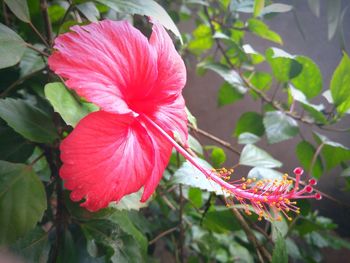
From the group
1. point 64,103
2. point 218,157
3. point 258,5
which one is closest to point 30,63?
point 64,103

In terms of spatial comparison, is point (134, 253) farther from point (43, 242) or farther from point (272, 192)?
point (272, 192)

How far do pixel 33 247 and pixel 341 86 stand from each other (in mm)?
822

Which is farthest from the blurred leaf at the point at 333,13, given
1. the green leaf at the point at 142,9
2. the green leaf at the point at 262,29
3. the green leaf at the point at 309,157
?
the green leaf at the point at 142,9

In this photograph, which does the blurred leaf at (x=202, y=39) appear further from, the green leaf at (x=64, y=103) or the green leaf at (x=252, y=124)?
the green leaf at (x=64, y=103)

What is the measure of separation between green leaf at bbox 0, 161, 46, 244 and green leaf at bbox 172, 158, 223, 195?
0.24 metres

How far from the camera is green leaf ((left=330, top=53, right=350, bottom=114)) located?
33.1 inches

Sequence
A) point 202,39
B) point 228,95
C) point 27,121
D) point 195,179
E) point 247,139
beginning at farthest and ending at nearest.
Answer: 1. point 202,39
2. point 228,95
3. point 247,139
4. point 195,179
5. point 27,121

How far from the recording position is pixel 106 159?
15.4 inches

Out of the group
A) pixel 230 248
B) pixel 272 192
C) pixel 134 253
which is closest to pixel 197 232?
pixel 230 248

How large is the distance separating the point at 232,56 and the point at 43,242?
3.26 feet

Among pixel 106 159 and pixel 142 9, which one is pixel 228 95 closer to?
pixel 142 9

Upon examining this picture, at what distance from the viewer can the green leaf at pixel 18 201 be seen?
1.50 ft

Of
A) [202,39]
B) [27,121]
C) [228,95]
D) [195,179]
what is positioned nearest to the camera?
[27,121]

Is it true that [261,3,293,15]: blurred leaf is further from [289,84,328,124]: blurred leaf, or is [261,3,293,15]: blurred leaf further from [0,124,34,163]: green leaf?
[0,124,34,163]: green leaf
